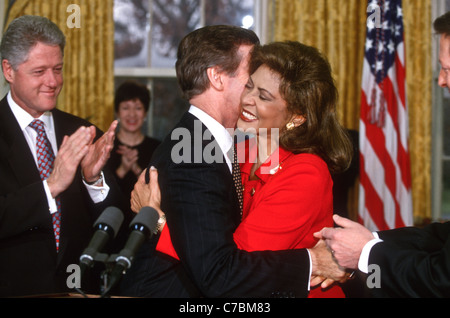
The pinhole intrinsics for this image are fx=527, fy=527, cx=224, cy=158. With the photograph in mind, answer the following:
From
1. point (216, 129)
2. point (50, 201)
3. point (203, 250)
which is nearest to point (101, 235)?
point (203, 250)

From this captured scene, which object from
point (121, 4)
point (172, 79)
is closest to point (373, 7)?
point (172, 79)

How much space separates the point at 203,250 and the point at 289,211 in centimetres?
35

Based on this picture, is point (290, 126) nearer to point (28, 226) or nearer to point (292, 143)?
point (292, 143)

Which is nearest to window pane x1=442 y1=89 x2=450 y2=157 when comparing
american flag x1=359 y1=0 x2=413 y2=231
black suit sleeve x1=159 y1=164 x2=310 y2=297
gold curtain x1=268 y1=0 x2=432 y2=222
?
gold curtain x1=268 y1=0 x2=432 y2=222

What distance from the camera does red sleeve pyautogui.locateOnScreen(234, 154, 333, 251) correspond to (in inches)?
72.3

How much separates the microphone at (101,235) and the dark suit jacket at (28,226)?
899 millimetres

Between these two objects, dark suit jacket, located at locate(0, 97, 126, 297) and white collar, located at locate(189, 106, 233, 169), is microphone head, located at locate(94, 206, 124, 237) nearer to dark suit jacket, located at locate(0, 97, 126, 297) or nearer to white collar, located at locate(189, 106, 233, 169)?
white collar, located at locate(189, 106, 233, 169)

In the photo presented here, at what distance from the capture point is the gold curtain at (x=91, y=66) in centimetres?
459

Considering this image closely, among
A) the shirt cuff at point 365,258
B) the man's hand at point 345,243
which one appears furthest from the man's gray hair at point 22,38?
the shirt cuff at point 365,258

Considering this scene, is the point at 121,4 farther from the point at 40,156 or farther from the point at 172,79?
the point at 40,156

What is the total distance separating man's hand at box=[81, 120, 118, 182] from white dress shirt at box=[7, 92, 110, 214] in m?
0.08

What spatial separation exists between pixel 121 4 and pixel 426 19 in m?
2.72

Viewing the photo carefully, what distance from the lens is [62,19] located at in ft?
14.9

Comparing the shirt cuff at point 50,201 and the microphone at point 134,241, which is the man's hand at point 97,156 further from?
the microphone at point 134,241
